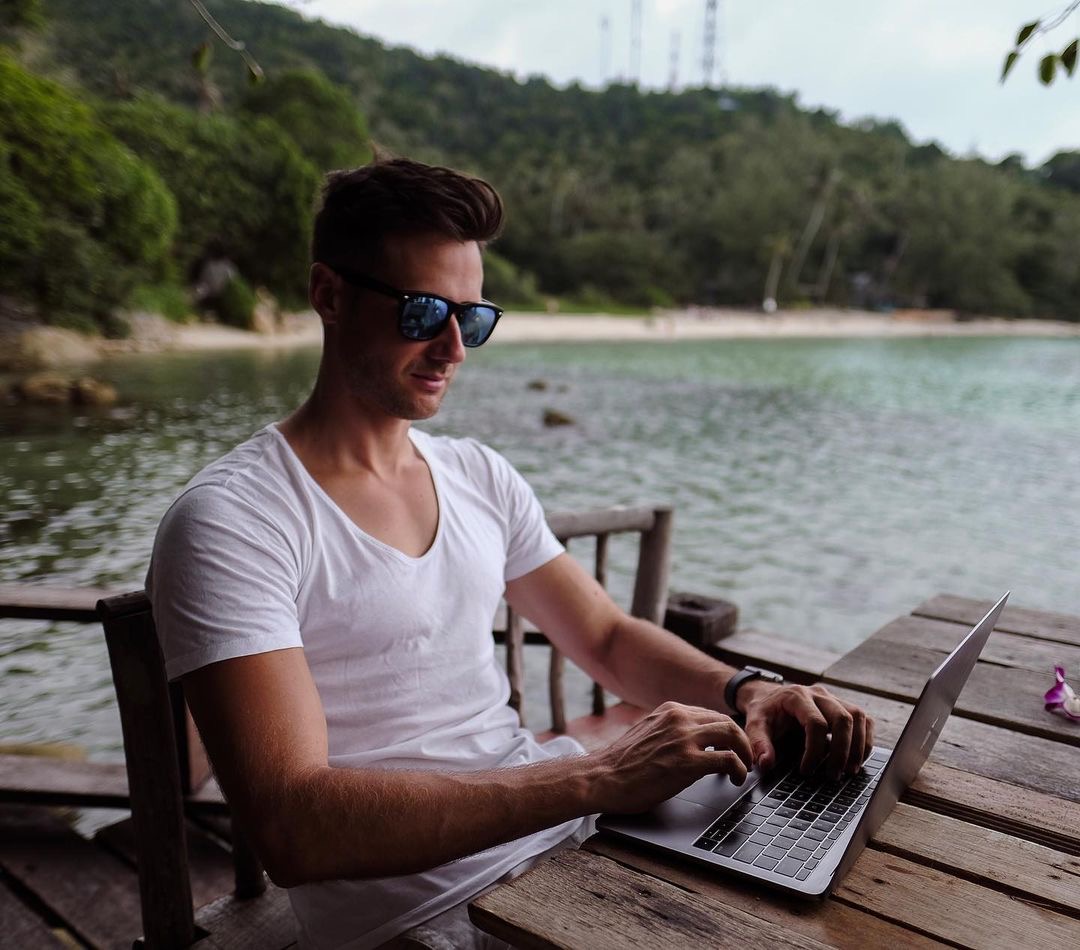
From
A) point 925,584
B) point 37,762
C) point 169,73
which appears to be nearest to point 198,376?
point 925,584

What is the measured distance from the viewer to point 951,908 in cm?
88

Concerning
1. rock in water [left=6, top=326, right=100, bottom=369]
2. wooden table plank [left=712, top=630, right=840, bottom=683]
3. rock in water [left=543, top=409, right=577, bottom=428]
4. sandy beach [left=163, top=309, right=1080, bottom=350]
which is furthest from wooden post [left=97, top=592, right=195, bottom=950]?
sandy beach [left=163, top=309, right=1080, bottom=350]

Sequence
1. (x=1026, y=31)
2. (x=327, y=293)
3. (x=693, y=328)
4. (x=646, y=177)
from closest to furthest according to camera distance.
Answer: (x=327, y=293) < (x=1026, y=31) < (x=693, y=328) < (x=646, y=177)

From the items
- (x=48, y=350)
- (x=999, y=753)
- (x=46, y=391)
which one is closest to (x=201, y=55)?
(x=999, y=753)

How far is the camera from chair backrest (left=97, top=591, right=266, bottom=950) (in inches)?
54.1

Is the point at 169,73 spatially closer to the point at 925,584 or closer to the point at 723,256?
the point at 723,256

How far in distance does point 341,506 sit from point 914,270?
226ft

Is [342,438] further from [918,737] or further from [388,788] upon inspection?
[918,737]

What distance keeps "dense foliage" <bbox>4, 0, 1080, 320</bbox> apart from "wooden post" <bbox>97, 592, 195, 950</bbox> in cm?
3918

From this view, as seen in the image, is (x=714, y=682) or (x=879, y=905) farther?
(x=714, y=682)

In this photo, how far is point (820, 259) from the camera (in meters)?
63.8

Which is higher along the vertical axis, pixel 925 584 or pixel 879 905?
pixel 879 905

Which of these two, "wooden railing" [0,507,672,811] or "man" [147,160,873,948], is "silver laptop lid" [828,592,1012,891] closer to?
"man" [147,160,873,948]

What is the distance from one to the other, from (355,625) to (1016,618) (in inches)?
54.8
